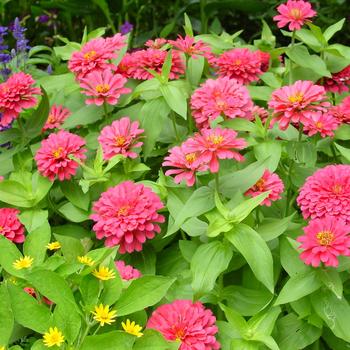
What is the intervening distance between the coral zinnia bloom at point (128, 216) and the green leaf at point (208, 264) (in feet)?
0.42

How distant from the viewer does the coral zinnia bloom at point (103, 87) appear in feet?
5.20

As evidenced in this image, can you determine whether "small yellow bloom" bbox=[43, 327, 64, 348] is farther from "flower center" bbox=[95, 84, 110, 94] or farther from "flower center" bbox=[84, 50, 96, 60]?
"flower center" bbox=[84, 50, 96, 60]

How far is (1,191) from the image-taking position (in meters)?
1.51

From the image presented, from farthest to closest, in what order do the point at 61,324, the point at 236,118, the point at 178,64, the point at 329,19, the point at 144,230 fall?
the point at 329,19
the point at 178,64
the point at 236,118
the point at 144,230
the point at 61,324

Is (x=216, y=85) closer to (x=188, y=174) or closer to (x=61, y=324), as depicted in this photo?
(x=188, y=174)

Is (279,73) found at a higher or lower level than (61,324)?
lower

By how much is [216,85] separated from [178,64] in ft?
0.90

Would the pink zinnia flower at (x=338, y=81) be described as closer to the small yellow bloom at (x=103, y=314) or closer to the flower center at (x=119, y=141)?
the flower center at (x=119, y=141)

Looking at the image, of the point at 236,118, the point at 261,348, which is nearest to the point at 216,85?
the point at 236,118

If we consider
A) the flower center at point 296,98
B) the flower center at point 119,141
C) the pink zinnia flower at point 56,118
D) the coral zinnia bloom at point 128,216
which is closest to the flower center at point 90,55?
the pink zinnia flower at point 56,118

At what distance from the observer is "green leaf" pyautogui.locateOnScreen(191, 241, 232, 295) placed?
1209 mm

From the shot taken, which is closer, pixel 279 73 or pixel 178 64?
pixel 178 64

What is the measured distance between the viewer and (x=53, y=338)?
1077mm

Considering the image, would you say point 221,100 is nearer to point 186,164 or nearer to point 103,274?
point 186,164
